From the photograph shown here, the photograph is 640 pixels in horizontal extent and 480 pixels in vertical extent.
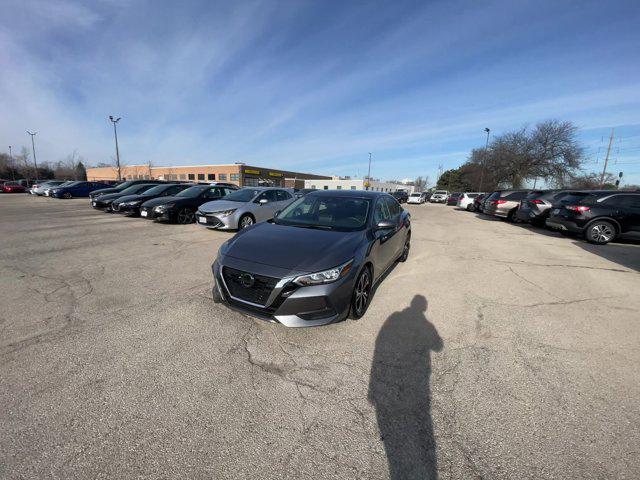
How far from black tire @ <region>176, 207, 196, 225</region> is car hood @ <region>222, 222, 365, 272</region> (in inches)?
306

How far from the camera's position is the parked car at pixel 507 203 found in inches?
583

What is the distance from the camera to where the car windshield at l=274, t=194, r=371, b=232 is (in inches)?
158

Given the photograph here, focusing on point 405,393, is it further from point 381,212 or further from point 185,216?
point 185,216

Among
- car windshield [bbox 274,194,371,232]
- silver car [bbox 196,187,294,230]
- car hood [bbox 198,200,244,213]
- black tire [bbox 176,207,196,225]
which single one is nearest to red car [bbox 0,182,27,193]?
black tire [bbox 176,207,196,225]

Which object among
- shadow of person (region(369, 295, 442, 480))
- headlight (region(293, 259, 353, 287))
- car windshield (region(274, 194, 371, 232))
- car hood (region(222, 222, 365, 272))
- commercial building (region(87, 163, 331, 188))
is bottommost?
shadow of person (region(369, 295, 442, 480))

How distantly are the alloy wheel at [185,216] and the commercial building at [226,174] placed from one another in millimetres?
37249

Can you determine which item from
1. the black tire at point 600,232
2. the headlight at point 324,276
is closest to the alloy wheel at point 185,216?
Result: the headlight at point 324,276

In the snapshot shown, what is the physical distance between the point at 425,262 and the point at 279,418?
5175mm

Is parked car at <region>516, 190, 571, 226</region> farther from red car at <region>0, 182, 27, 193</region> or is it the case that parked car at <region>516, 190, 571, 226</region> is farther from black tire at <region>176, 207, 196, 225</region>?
red car at <region>0, 182, 27, 193</region>

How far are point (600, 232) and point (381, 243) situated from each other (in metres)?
9.22

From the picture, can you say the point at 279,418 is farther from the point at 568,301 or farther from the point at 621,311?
the point at 621,311

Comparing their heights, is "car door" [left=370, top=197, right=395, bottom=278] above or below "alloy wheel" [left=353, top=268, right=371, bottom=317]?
above

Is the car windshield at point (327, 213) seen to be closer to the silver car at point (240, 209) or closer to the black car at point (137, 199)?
the silver car at point (240, 209)

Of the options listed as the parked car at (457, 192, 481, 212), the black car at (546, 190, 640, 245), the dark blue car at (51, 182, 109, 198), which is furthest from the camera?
the parked car at (457, 192, 481, 212)
